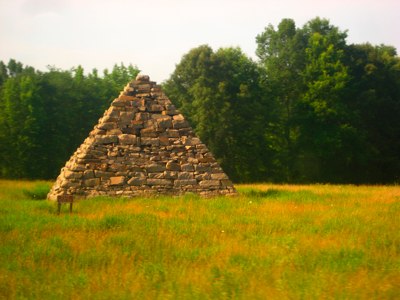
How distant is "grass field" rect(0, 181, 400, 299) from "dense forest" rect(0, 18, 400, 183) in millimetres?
20469

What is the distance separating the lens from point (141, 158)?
1619 centimetres

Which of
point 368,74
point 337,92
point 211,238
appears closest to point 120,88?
point 337,92

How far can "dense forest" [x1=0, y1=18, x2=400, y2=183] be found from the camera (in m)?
33.3

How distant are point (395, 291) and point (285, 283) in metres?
1.30

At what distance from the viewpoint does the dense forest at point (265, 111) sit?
109ft

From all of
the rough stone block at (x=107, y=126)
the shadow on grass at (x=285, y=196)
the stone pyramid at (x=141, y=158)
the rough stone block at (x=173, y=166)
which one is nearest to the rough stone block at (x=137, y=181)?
the stone pyramid at (x=141, y=158)

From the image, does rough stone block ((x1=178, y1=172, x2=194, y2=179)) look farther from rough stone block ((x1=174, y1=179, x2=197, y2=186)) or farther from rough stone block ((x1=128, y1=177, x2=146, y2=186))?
rough stone block ((x1=128, y1=177, x2=146, y2=186))

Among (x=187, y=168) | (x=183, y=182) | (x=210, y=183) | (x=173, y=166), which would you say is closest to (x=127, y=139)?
(x=173, y=166)

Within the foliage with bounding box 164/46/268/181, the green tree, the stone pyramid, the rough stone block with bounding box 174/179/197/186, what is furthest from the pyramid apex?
the green tree

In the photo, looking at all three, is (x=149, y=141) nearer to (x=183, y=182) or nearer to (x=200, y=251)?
(x=183, y=182)

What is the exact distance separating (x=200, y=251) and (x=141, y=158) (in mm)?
8500

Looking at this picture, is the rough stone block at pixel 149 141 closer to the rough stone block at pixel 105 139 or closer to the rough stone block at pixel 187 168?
the rough stone block at pixel 105 139

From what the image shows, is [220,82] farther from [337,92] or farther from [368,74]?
[368,74]

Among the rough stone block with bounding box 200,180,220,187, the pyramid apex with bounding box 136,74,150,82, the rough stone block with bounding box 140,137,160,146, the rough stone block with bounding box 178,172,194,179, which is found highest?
the pyramid apex with bounding box 136,74,150,82
